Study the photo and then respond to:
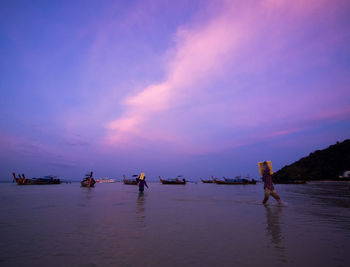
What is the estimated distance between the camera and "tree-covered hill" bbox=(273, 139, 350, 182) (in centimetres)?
7656

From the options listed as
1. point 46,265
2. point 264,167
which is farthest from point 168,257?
point 264,167

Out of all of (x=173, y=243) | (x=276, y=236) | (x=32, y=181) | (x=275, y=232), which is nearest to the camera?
(x=173, y=243)

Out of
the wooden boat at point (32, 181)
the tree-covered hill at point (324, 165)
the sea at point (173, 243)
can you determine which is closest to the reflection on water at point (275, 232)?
the sea at point (173, 243)

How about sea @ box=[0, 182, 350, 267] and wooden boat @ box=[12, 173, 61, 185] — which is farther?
wooden boat @ box=[12, 173, 61, 185]

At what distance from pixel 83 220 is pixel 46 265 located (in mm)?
4255

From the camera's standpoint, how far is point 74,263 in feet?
12.1

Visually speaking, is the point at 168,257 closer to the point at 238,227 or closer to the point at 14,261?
the point at 14,261

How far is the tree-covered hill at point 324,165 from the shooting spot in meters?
76.6

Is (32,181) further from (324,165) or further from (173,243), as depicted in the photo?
(324,165)

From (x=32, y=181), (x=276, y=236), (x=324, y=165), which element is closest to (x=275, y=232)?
(x=276, y=236)

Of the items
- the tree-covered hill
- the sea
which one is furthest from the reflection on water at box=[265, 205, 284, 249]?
the tree-covered hill

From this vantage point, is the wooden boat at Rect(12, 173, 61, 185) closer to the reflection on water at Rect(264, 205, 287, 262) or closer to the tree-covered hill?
the reflection on water at Rect(264, 205, 287, 262)

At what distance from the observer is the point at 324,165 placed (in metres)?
84.0

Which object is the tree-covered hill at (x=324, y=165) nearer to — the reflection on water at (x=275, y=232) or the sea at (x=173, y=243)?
the reflection on water at (x=275, y=232)
